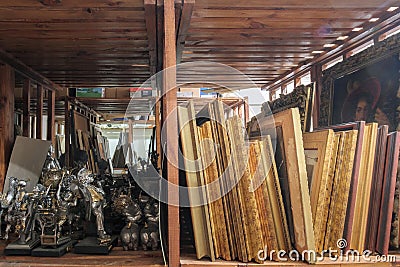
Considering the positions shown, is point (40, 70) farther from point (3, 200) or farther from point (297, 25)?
point (297, 25)

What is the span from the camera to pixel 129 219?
1.18 meters

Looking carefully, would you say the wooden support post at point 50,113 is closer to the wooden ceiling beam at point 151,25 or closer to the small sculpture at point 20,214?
the wooden ceiling beam at point 151,25

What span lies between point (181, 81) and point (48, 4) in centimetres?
129

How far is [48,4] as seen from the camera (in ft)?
3.56

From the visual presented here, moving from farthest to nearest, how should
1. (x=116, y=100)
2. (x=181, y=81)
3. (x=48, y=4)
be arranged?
(x=116, y=100) < (x=181, y=81) < (x=48, y=4)

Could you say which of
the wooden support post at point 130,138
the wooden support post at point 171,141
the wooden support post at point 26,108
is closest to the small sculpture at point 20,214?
the wooden support post at point 171,141

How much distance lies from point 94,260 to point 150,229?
199 millimetres

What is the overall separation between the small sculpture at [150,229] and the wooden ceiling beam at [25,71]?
0.95 m

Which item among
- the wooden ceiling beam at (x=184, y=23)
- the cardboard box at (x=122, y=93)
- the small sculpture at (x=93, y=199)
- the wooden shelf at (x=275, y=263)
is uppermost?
the cardboard box at (x=122, y=93)

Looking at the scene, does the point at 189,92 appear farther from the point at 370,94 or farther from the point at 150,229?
the point at 150,229

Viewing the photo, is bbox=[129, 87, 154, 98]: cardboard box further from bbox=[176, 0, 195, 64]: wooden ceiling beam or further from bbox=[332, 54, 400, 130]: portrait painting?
bbox=[332, 54, 400, 130]: portrait painting

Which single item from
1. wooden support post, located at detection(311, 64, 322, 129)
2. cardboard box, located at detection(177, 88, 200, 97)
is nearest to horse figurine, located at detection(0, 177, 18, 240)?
wooden support post, located at detection(311, 64, 322, 129)

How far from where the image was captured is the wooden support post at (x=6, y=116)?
1619 mm

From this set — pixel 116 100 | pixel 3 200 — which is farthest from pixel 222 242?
pixel 116 100
